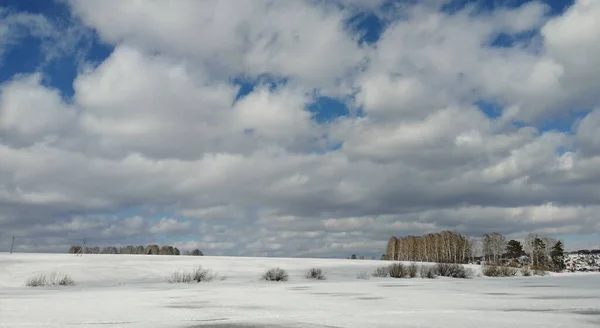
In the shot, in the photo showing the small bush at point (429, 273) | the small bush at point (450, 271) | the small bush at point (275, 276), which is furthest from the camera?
the small bush at point (450, 271)

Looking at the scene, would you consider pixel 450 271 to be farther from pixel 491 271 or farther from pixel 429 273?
pixel 491 271

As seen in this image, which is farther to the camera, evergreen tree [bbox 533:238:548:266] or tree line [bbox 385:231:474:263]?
tree line [bbox 385:231:474:263]

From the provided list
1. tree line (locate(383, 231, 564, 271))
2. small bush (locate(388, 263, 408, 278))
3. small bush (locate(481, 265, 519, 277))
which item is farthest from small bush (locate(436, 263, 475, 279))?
tree line (locate(383, 231, 564, 271))

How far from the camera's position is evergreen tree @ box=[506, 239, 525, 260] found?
14038 cm

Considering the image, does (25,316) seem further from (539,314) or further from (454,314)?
(539,314)

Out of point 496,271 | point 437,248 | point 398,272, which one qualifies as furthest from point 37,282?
point 437,248

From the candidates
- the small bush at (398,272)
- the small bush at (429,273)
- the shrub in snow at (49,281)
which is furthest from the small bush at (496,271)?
the shrub in snow at (49,281)

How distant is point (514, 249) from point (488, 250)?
7.18 metres

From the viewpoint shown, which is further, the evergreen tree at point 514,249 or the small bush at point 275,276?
the evergreen tree at point 514,249

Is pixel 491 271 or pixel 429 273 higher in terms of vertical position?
pixel 491 271

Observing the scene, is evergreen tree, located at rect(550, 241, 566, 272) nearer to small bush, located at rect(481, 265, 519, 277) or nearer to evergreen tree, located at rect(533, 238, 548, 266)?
evergreen tree, located at rect(533, 238, 548, 266)

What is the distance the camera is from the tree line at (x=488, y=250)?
132m

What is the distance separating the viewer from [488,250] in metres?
144

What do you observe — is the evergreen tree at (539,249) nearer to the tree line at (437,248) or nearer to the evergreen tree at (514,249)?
the evergreen tree at (514,249)
